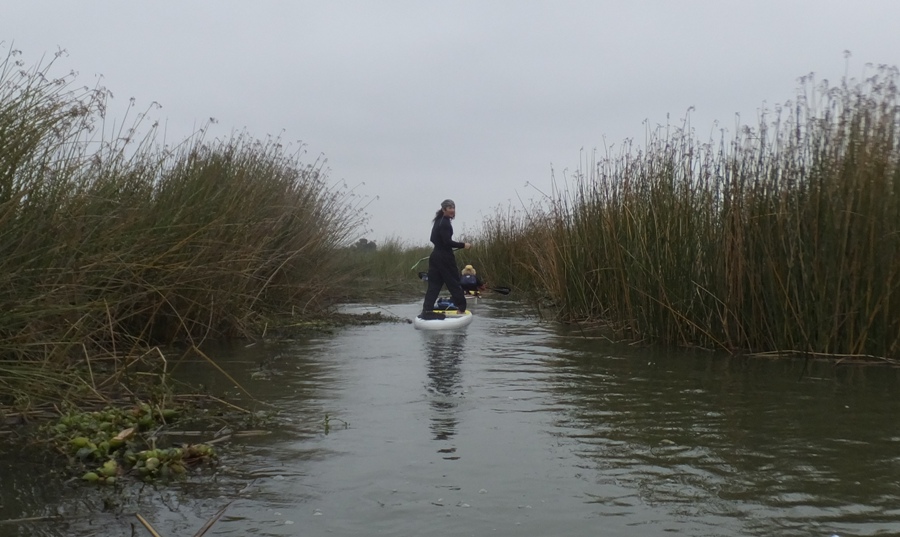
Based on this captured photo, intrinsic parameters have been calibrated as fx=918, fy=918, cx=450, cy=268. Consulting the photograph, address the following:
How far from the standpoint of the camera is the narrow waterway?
390 cm

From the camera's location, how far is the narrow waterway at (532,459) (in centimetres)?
390

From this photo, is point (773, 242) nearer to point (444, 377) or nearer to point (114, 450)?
point (444, 377)

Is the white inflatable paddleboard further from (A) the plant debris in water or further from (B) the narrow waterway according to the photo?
(A) the plant debris in water

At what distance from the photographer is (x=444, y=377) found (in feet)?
26.4

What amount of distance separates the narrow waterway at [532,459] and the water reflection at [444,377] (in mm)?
38

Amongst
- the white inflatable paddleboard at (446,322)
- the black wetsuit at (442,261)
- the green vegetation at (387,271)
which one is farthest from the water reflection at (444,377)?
the green vegetation at (387,271)

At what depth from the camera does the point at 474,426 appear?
588 centimetres

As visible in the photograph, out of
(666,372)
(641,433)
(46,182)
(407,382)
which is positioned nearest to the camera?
(641,433)

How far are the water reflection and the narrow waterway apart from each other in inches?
1.5

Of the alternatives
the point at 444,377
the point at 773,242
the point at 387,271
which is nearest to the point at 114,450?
the point at 444,377

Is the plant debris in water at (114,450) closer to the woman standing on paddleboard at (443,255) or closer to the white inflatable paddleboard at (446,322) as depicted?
the white inflatable paddleboard at (446,322)

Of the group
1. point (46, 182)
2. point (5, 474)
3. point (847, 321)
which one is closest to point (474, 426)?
point (5, 474)

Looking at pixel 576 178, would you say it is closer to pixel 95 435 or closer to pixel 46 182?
pixel 46 182

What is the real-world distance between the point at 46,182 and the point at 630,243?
22.2 ft
